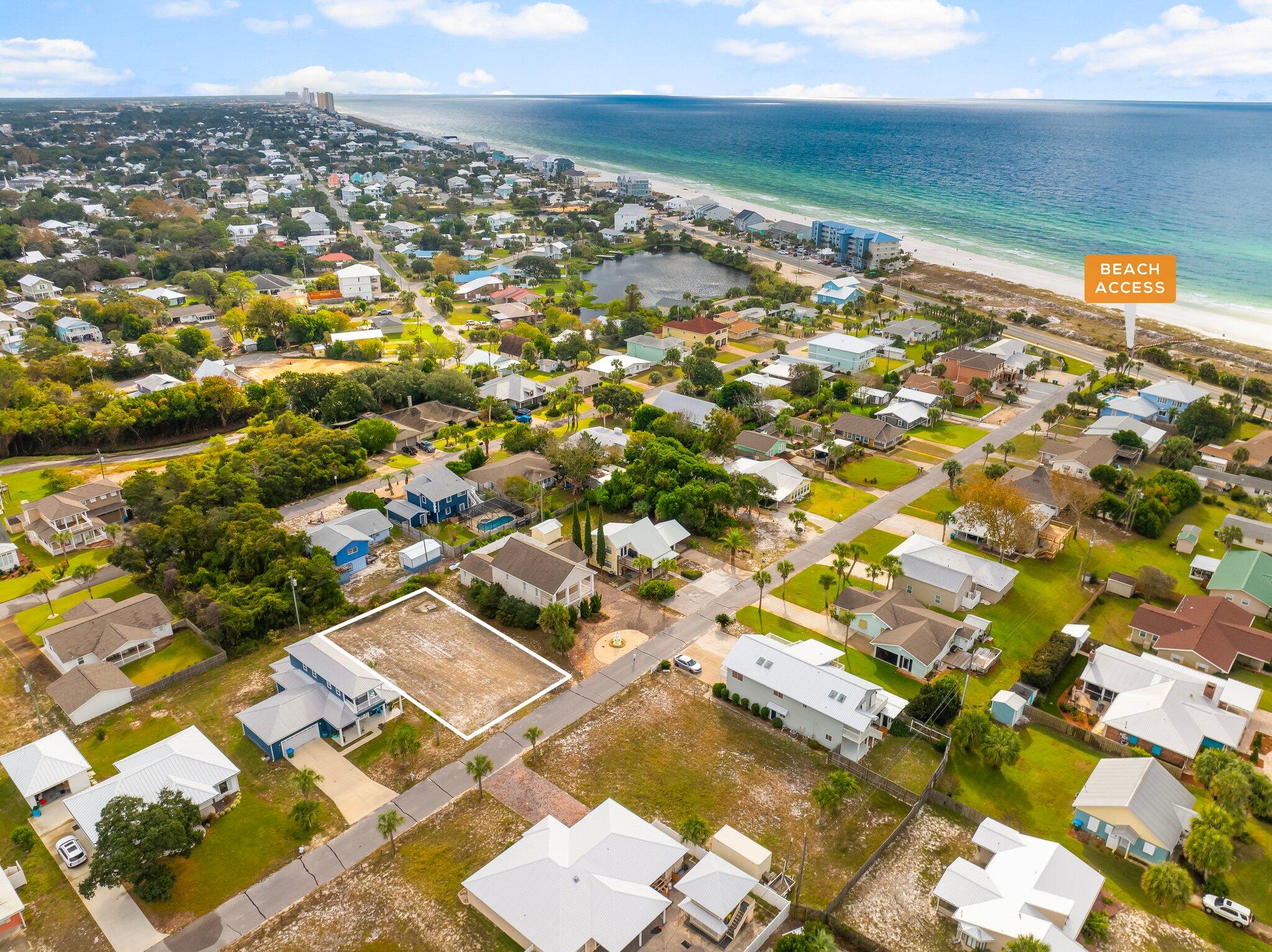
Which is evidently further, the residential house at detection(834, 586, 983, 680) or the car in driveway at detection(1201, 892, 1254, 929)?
the residential house at detection(834, 586, 983, 680)

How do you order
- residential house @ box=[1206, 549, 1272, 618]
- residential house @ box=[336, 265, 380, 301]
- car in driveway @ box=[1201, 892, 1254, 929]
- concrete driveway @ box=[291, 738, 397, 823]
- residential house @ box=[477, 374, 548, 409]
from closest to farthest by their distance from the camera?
car in driveway @ box=[1201, 892, 1254, 929], concrete driveway @ box=[291, 738, 397, 823], residential house @ box=[1206, 549, 1272, 618], residential house @ box=[477, 374, 548, 409], residential house @ box=[336, 265, 380, 301]

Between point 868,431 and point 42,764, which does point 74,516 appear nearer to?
point 42,764

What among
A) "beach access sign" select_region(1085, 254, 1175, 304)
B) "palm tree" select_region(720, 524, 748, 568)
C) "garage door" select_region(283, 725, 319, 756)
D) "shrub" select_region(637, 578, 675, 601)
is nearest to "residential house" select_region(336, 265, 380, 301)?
"palm tree" select_region(720, 524, 748, 568)

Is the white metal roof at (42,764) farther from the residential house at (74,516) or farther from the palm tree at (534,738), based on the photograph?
the residential house at (74,516)

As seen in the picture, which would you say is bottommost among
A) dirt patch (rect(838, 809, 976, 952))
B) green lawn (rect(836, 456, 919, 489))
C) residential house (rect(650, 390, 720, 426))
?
dirt patch (rect(838, 809, 976, 952))

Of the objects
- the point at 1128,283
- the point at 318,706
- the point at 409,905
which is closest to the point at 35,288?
the point at 318,706

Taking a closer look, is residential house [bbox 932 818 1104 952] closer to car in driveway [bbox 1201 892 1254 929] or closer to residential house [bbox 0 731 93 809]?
car in driveway [bbox 1201 892 1254 929]
